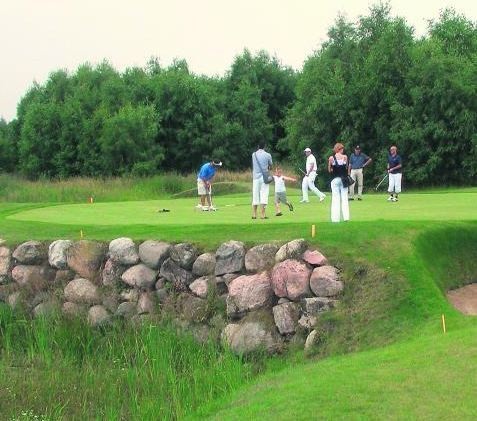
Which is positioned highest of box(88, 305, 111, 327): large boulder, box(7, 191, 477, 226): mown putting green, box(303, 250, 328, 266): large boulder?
box(7, 191, 477, 226): mown putting green

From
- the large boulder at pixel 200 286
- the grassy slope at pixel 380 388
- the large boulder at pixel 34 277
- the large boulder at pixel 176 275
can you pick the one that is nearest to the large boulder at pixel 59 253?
the large boulder at pixel 34 277

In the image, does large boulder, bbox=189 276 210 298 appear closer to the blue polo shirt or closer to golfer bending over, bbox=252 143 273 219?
golfer bending over, bbox=252 143 273 219

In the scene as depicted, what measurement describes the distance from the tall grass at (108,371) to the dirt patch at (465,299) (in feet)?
11.5

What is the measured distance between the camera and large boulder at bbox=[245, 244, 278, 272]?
41.2 ft

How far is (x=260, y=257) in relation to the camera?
12672mm

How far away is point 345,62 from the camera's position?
5488 cm

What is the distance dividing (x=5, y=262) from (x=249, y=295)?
546 cm

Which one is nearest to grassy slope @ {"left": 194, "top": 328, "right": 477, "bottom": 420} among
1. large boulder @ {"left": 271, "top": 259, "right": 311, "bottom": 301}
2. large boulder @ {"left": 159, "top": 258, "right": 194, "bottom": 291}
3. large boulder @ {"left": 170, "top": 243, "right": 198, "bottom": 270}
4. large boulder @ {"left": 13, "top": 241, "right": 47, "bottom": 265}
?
large boulder @ {"left": 271, "top": 259, "right": 311, "bottom": 301}

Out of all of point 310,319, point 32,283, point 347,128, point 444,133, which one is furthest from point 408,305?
point 347,128

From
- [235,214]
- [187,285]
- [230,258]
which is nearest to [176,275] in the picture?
[187,285]

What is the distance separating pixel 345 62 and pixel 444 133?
44.0 ft

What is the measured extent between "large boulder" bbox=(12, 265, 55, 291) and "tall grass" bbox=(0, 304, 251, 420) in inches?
30.9

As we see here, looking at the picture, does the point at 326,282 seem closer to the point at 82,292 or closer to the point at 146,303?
the point at 146,303

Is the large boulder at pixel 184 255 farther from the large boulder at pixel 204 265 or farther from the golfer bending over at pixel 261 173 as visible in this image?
the golfer bending over at pixel 261 173
